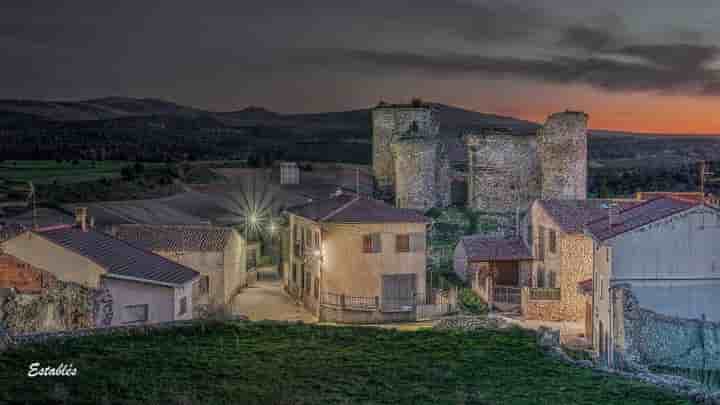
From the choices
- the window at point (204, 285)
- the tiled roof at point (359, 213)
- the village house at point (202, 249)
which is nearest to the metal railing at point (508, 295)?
the tiled roof at point (359, 213)

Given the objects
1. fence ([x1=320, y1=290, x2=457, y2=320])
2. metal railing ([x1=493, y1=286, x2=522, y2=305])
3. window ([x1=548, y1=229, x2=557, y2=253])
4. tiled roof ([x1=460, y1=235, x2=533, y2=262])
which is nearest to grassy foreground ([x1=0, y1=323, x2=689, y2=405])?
fence ([x1=320, y1=290, x2=457, y2=320])

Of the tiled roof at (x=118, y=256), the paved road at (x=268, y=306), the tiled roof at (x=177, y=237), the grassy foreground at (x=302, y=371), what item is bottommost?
the grassy foreground at (x=302, y=371)

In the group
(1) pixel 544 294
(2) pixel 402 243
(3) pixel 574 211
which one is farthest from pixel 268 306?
(3) pixel 574 211

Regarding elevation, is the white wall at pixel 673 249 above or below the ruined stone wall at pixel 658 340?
above

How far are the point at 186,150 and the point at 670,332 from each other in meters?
88.6

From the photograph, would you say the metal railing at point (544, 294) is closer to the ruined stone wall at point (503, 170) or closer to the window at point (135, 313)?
the ruined stone wall at point (503, 170)

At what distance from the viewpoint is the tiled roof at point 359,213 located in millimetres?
32688

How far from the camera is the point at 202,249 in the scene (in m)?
34.6

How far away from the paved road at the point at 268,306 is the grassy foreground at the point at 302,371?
8695 millimetres

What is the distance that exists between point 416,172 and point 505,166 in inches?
188

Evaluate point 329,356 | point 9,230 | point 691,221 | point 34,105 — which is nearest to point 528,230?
point 691,221

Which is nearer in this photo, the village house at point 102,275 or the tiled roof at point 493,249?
the village house at point 102,275

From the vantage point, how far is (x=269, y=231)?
5059 centimetres

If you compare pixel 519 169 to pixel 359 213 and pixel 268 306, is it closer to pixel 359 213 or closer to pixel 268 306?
pixel 359 213
